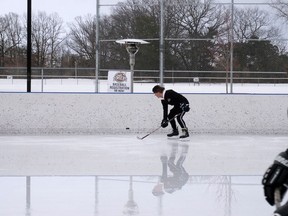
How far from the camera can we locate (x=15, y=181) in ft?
16.5

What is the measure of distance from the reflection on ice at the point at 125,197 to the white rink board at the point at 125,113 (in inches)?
173

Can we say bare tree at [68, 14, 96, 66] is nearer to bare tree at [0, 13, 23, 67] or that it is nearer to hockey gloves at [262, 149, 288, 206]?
bare tree at [0, 13, 23, 67]

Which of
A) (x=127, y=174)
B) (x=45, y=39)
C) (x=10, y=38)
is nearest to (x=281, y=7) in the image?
(x=45, y=39)

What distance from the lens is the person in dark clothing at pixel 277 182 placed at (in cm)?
215

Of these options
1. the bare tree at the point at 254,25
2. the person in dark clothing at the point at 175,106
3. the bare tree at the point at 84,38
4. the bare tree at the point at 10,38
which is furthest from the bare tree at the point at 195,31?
the bare tree at the point at 10,38

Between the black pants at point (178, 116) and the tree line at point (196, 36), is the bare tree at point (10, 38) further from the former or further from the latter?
the black pants at point (178, 116)

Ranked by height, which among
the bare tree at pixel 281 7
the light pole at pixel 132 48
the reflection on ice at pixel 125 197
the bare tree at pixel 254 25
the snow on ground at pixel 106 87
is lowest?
the reflection on ice at pixel 125 197

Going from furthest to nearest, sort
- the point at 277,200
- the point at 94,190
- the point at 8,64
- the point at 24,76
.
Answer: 1. the point at 8,64
2. the point at 24,76
3. the point at 94,190
4. the point at 277,200

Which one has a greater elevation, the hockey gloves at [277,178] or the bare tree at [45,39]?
the bare tree at [45,39]

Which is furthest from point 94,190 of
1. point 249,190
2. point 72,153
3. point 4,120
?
point 4,120

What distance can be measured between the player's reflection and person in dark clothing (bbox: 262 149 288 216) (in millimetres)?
2324

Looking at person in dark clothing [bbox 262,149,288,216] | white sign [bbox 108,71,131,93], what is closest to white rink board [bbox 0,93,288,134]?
white sign [bbox 108,71,131,93]

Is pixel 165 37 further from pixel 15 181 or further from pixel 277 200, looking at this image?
pixel 277 200

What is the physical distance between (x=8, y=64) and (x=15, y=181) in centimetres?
635
